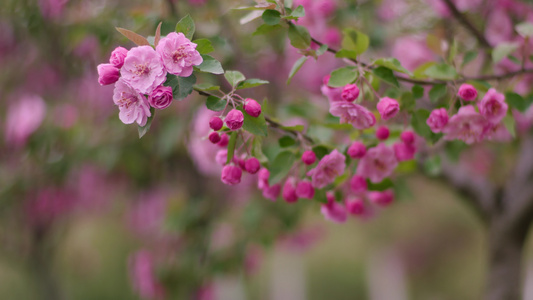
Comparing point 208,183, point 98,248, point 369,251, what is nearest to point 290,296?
point 369,251

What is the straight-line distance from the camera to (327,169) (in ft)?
2.72

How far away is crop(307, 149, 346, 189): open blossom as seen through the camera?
80 centimetres

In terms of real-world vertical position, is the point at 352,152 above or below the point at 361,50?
below

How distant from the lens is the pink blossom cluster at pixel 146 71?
2.11ft

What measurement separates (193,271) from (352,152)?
3.82 feet

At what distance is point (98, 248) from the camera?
5.01 m

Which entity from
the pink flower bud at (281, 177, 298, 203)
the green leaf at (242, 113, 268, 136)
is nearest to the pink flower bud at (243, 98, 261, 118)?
the green leaf at (242, 113, 268, 136)

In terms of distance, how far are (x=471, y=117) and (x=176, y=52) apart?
525 mm

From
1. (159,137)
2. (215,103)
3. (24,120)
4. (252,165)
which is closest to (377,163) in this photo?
(252,165)

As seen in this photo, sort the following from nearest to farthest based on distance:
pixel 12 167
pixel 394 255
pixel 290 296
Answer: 1. pixel 12 167
2. pixel 394 255
3. pixel 290 296

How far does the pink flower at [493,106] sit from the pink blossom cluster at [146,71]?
0.49 meters

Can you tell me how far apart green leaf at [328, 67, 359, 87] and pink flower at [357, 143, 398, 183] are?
163mm

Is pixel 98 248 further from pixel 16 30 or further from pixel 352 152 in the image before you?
pixel 352 152

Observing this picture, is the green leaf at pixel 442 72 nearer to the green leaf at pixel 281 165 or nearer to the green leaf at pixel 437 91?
the green leaf at pixel 437 91
